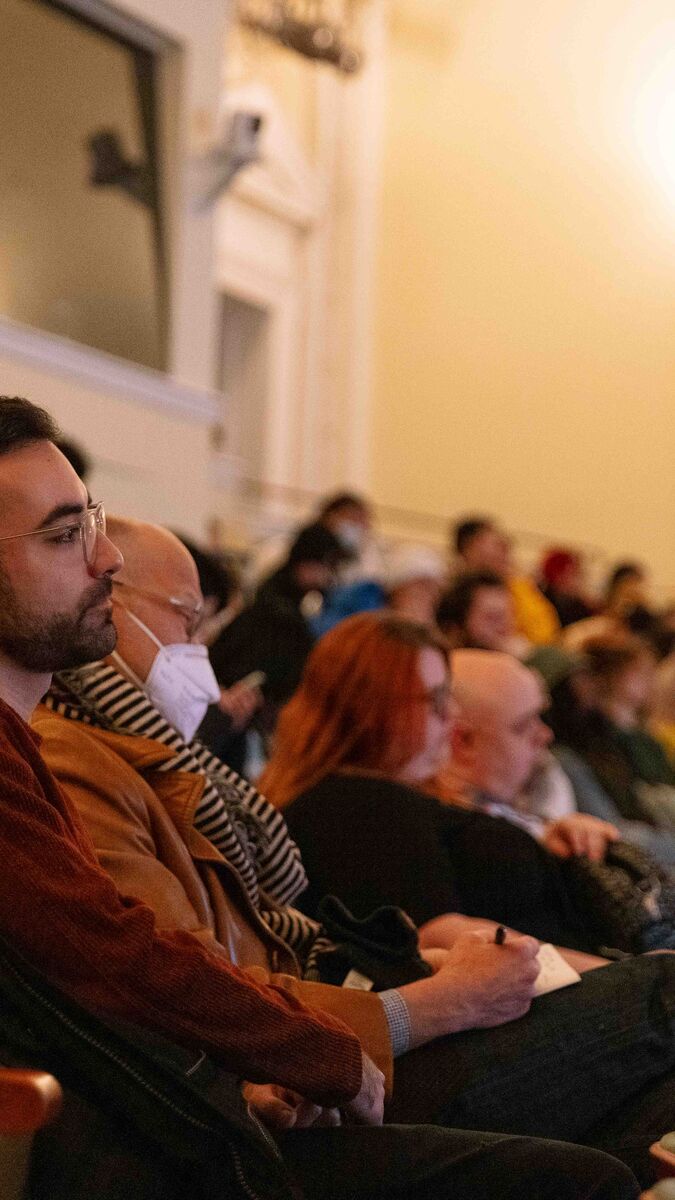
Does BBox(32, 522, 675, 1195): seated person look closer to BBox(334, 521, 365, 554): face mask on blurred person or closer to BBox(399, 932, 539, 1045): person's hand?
BBox(399, 932, 539, 1045): person's hand

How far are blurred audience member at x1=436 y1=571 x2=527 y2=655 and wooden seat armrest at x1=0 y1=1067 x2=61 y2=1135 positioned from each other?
3689 millimetres

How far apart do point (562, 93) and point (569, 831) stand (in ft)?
33.8

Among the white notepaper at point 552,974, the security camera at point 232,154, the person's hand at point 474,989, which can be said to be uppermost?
the security camera at point 232,154

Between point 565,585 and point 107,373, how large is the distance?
358 cm

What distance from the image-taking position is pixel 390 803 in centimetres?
243

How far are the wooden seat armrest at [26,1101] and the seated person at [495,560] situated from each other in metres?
4.99

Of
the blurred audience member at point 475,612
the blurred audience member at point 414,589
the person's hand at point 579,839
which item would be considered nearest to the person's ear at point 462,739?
the person's hand at point 579,839

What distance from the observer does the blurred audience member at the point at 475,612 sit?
4.93m

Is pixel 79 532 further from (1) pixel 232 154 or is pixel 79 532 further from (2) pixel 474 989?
(1) pixel 232 154

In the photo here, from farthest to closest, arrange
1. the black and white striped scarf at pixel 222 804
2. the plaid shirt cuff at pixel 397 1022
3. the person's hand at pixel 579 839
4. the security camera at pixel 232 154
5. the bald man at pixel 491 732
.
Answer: the security camera at pixel 232 154 < the bald man at pixel 491 732 < the person's hand at pixel 579 839 < the black and white striped scarf at pixel 222 804 < the plaid shirt cuff at pixel 397 1022

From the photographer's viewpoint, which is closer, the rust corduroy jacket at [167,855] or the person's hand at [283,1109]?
the person's hand at [283,1109]

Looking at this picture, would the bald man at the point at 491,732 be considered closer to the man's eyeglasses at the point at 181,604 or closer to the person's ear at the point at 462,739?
the person's ear at the point at 462,739

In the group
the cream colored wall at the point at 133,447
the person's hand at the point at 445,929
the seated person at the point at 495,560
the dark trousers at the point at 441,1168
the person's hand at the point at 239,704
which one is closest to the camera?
the dark trousers at the point at 441,1168

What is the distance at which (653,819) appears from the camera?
183 inches
